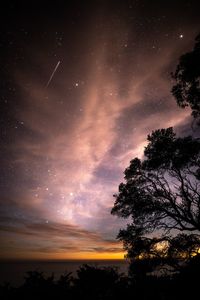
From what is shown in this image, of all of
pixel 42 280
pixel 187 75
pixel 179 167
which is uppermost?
pixel 187 75

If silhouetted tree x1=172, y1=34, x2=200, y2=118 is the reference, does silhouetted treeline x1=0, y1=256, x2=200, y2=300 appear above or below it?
below

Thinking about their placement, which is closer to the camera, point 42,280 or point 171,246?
point 42,280

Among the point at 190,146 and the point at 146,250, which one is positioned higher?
the point at 190,146

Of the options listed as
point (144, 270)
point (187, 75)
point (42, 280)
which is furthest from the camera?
point (144, 270)

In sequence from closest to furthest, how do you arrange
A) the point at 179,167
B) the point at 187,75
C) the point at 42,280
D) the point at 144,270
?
→ 1. the point at 42,280
2. the point at 187,75
3. the point at 144,270
4. the point at 179,167

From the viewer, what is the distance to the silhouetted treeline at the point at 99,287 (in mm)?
6727

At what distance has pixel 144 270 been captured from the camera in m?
13.1

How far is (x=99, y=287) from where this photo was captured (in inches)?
307

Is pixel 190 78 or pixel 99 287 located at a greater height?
pixel 190 78

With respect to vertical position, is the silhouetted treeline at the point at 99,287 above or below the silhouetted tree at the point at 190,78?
below

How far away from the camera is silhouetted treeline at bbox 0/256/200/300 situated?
6.73 metres

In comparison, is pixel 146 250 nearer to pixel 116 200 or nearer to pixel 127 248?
pixel 127 248

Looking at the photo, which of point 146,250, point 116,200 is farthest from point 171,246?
point 116,200

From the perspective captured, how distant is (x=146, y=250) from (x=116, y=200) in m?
3.43
